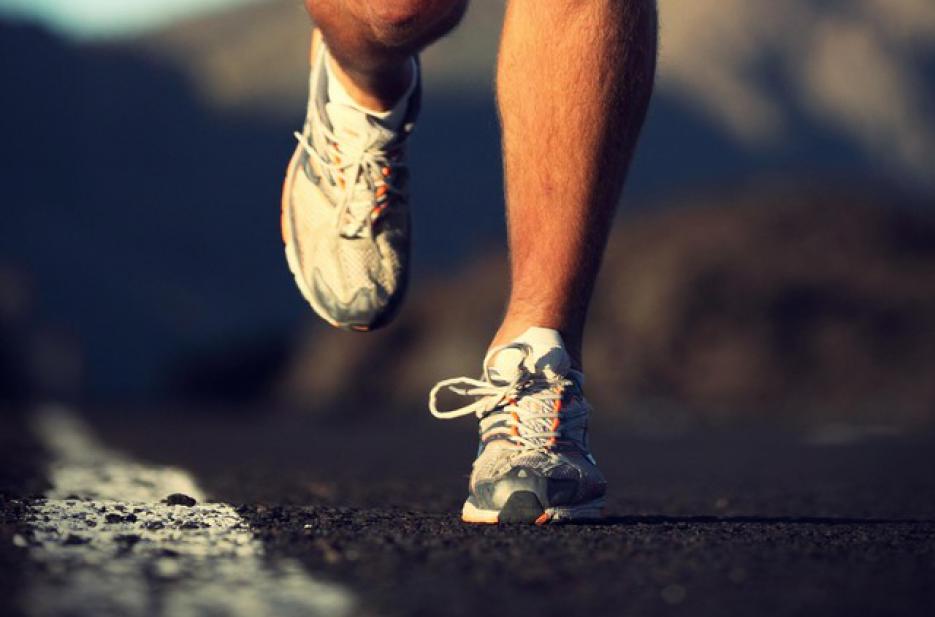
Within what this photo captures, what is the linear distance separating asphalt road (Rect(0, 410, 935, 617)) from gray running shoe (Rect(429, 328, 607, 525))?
52mm

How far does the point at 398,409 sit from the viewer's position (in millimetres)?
10531

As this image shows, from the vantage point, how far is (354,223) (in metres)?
2.14

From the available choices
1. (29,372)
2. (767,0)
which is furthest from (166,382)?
(767,0)

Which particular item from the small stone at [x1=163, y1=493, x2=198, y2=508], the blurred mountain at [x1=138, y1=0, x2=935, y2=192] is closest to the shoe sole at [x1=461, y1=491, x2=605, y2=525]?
the small stone at [x1=163, y1=493, x2=198, y2=508]

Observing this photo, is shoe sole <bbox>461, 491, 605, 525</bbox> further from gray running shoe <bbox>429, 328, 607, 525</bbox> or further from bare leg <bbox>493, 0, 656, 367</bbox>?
bare leg <bbox>493, 0, 656, 367</bbox>

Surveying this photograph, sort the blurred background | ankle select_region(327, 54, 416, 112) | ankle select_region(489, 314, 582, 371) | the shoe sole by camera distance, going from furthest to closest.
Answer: the blurred background, ankle select_region(327, 54, 416, 112), ankle select_region(489, 314, 582, 371), the shoe sole

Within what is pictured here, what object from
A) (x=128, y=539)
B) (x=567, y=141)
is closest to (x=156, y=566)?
(x=128, y=539)

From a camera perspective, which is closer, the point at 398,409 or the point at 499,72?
the point at 499,72

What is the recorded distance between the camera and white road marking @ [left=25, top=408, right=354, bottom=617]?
3.59 feet

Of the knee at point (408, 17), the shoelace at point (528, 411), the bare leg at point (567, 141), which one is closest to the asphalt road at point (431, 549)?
the shoelace at point (528, 411)

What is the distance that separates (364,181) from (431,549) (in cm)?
85

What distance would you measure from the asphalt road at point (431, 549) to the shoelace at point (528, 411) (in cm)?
13

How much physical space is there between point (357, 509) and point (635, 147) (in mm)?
584

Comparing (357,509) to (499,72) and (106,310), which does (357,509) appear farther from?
(106,310)
